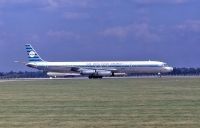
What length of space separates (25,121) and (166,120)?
456 centimetres

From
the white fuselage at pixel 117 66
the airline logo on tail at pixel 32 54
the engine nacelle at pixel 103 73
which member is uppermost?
the airline logo on tail at pixel 32 54

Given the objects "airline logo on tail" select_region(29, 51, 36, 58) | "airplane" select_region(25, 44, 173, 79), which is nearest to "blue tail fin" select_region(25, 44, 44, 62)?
"airline logo on tail" select_region(29, 51, 36, 58)

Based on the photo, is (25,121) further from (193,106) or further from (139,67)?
(139,67)

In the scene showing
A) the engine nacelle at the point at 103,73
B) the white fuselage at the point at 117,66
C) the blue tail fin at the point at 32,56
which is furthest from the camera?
the blue tail fin at the point at 32,56

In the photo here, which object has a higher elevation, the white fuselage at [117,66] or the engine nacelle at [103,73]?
the white fuselage at [117,66]

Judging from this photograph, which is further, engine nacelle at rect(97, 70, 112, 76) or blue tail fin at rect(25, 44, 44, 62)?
Result: blue tail fin at rect(25, 44, 44, 62)

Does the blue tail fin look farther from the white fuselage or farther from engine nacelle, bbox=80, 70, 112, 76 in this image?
engine nacelle, bbox=80, 70, 112, 76

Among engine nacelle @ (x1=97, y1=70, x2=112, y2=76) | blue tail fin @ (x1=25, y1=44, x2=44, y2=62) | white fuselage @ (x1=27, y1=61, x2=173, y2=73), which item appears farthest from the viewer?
blue tail fin @ (x1=25, y1=44, x2=44, y2=62)

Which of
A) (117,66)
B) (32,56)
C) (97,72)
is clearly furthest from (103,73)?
(32,56)

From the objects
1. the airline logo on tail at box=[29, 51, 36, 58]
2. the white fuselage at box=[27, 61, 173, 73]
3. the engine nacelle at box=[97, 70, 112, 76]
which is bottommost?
the engine nacelle at box=[97, 70, 112, 76]

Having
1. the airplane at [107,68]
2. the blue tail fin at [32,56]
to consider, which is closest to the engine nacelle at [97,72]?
the airplane at [107,68]

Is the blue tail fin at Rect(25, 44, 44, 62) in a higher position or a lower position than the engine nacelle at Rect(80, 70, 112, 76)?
higher

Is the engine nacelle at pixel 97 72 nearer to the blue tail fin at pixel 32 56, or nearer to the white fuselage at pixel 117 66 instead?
the white fuselage at pixel 117 66

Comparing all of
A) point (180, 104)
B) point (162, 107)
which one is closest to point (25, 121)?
point (162, 107)
